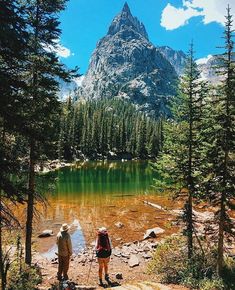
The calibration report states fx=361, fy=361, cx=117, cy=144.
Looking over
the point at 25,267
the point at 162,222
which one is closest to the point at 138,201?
the point at 162,222

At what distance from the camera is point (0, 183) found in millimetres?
10656

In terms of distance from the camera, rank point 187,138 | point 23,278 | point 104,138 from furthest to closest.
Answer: point 104,138 → point 187,138 → point 23,278

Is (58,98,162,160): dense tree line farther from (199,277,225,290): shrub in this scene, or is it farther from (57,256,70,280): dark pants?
(199,277,225,290): shrub

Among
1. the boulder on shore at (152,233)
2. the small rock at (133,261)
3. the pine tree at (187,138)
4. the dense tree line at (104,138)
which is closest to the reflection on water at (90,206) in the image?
the boulder on shore at (152,233)

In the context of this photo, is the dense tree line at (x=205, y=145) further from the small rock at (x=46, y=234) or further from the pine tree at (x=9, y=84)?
the small rock at (x=46, y=234)

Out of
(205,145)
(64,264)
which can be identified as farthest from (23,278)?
(205,145)

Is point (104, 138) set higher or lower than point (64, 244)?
higher

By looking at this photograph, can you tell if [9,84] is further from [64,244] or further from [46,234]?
[46,234]

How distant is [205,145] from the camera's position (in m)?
18.2

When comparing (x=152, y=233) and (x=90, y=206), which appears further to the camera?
(x=90, y=206)

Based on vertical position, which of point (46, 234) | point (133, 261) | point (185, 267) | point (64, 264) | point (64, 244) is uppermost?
point (64, 244)

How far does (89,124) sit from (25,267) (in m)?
116

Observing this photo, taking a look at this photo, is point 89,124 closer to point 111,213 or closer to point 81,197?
point 81,197

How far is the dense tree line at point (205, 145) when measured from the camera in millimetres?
17094
